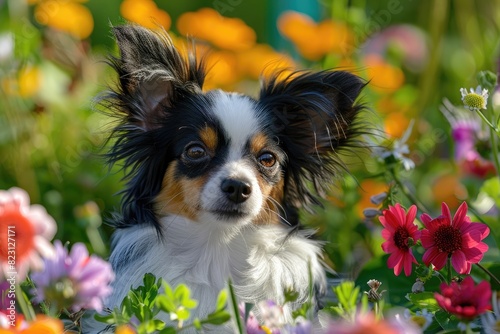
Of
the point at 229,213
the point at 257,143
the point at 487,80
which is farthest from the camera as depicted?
the point at 257,143

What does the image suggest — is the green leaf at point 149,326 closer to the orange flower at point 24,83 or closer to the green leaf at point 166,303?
the green leaf at point 166,303

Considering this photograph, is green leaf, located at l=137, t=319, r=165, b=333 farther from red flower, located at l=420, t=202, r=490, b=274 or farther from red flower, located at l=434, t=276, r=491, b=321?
red flower, located at l=420, t=202, r=490, b=274

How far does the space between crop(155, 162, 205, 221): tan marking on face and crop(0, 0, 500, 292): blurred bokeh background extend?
53cm

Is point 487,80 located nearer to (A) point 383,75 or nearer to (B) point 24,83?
(A) point 383,75

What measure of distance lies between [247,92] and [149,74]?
176 centimetres

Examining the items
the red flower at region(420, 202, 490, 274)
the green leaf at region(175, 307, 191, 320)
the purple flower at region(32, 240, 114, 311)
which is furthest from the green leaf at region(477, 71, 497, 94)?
the purple flower at region(32, 240, 114, 311)

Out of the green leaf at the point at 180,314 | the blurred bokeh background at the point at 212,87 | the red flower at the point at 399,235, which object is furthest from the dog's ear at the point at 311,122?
the green leaf at the point at 180,314

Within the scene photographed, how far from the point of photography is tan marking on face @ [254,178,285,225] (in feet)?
9.84

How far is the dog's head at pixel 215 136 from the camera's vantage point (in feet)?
9.39

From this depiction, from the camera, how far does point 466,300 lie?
1.88 meters

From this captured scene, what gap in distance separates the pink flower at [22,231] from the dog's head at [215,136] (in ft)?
3.62

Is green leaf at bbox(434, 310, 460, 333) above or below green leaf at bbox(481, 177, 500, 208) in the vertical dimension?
below

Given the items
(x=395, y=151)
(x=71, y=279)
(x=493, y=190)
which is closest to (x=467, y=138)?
(x=493, y=190)

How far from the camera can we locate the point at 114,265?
3012 millimetres
